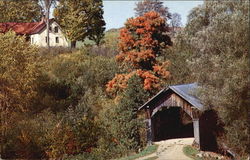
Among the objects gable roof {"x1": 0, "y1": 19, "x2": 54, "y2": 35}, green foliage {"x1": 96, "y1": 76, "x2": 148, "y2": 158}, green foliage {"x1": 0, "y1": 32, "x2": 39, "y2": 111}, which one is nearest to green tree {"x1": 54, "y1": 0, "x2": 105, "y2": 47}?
gable roof {"x1": 0, "y1": 19, "x2": 54, "y2": 35}

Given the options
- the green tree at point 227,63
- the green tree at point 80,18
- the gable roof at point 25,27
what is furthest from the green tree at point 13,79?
the gable roof at point 25,27

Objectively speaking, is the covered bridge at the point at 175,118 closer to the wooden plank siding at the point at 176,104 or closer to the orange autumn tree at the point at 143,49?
the wooden plank siding at the point at 176,104

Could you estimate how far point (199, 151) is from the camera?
22.6 metres

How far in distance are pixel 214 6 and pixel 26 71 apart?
53.0 feet

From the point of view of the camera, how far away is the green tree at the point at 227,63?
21075mm

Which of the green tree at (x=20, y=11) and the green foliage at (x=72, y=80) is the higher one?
the green tree at (x=20, y=11)

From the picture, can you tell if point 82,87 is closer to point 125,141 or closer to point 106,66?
point 106,66

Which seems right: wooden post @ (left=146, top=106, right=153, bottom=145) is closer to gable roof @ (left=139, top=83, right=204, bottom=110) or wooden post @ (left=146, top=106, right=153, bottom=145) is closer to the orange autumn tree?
gable roof @ (left=139, top=83, right=204, bottom=110)

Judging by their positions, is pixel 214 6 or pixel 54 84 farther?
pixel 54 84

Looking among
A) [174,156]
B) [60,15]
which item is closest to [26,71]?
[174,156]

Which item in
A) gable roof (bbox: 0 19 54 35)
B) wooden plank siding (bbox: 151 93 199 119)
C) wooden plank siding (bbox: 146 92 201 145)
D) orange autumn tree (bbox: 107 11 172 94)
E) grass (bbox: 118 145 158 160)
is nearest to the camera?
grass (bbox: 118 145 158 160)

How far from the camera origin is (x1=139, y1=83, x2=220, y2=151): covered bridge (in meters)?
23.6

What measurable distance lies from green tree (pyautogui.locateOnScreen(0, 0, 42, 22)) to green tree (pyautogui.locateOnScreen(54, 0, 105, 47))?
4535 millimetres

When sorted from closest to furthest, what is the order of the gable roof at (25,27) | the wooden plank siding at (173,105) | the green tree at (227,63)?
1. the green tree at (227,63)
2. the wooden plank siding at (173,105)
3. the gable roof at (25,27)
